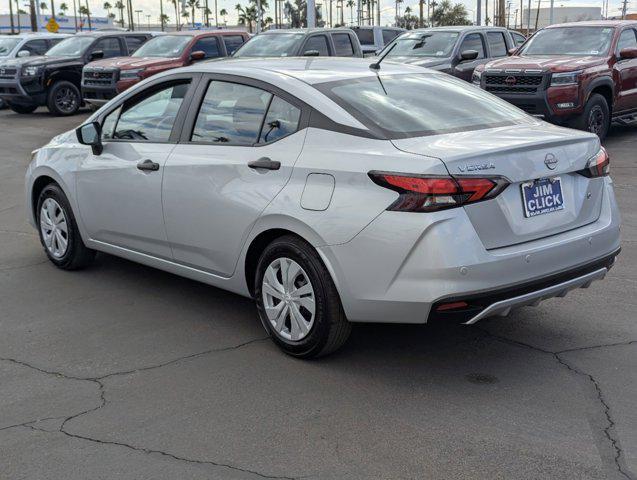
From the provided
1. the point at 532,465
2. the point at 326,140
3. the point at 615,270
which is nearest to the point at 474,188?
the point at 326,140

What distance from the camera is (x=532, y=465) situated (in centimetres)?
354

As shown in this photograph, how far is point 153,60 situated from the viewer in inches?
707

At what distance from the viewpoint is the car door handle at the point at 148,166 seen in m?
5.54

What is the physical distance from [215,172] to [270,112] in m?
0.50

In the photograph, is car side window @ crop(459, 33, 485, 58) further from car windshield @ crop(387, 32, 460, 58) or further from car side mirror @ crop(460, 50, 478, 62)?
car side mirror @ crop(460, 50, 478, 62)

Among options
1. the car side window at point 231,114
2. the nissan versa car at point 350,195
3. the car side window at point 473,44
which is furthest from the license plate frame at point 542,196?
the car side window at point 473,44

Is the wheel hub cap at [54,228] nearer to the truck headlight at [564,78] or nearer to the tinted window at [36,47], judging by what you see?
the truck headlight at [564,78]

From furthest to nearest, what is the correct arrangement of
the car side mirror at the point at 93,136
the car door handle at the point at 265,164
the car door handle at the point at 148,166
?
1. the car side mirror at the point at 93,136
2. the car door handle at the point at 148,166
3. the car door handle at the point at 265,164

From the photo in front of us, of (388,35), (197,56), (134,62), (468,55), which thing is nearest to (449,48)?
(468,55)

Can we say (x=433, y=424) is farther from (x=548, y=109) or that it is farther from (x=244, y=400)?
(x=548, y=109)

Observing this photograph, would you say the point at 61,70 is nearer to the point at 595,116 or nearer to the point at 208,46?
the point at 208,46

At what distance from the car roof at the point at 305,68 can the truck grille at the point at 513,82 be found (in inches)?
287

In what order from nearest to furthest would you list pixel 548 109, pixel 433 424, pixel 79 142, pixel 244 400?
1. pixel 433 424
2. pixel 244 400
3. pixel 79 142
4. pixel 548 109

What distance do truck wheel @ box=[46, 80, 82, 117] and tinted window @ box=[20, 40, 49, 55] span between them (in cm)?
241
